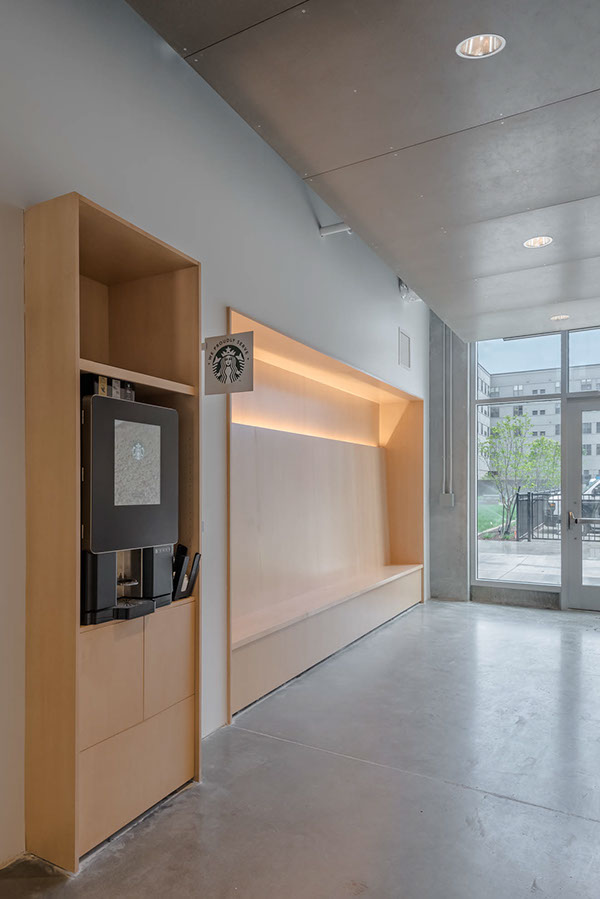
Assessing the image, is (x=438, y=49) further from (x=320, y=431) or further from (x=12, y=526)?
(x=320, y=431)

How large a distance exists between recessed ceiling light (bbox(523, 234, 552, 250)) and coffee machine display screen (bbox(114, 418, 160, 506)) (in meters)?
3.04

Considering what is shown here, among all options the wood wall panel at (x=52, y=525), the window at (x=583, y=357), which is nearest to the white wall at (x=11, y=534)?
the wood wall panel at (x=52, y=525)

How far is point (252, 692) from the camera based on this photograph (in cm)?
393

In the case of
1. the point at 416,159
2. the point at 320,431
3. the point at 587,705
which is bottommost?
the point at 587,705

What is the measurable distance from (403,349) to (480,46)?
4465mm

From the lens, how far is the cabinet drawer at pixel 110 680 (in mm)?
2314

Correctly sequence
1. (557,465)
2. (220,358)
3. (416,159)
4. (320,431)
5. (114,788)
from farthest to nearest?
(557,465) < (320,431) < (416,159) < (220,358) < (114,788)

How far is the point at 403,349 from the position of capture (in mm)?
6879

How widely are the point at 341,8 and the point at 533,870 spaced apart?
3308 mm

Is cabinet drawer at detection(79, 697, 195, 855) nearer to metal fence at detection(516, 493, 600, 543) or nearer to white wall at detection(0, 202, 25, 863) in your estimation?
white wall at detection(0, 202, 25, 863)

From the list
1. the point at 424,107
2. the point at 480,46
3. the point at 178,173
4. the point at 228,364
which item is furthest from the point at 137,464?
the point at 480,46

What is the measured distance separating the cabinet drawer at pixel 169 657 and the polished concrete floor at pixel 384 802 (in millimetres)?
479

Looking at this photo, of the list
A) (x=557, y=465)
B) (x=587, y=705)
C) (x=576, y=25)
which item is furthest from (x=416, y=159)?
(x=557, y=465)

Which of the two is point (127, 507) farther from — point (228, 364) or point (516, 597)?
point (516, 597)
